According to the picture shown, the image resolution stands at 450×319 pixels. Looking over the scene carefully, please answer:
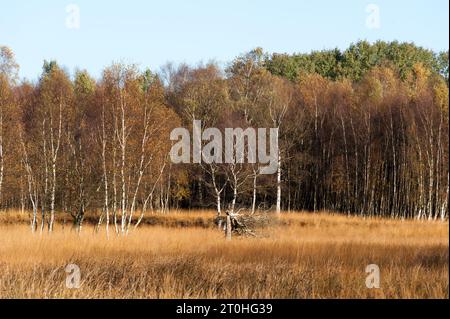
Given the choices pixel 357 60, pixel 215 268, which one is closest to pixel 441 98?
pixel 357 60

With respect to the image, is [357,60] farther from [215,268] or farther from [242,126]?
[215,268]

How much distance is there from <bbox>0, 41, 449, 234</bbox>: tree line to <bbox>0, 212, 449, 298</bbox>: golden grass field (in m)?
6.23

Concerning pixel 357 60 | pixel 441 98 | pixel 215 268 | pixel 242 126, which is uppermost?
pixel 357 60

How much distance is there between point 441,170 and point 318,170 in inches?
A: 313

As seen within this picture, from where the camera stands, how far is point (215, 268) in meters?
13.2

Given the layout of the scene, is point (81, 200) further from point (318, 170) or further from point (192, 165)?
point (318, 170)

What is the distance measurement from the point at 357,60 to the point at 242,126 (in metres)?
24.8

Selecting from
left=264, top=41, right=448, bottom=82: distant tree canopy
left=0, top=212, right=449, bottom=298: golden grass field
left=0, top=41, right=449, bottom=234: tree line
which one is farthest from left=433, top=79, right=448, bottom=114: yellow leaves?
left=264, top=41, right=448, bottom=82: distant tree canopy

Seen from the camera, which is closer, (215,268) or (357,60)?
(215,268)

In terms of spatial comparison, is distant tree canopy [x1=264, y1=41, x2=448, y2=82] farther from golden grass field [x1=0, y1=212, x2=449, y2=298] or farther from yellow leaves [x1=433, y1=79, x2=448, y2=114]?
golden grass field [x1=0, y1=212, x2=449, y2=298]

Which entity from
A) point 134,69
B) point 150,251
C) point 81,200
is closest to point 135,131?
point 134,69

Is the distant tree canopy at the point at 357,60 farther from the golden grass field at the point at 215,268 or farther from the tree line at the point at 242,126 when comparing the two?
the golden grass field at the point at 215,268

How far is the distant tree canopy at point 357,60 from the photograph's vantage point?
175 ft
